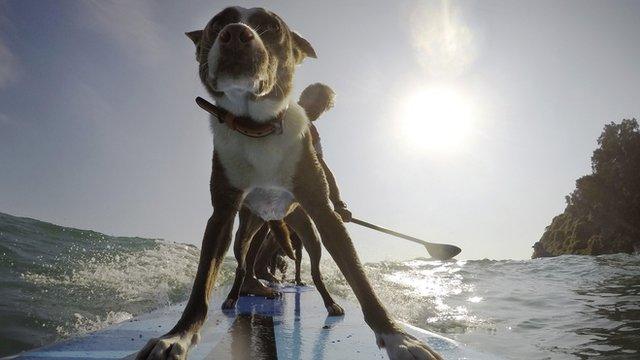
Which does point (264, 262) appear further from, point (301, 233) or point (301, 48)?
point (301, 48)

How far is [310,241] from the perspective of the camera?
11.9 feet

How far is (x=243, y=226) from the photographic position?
13.1ft

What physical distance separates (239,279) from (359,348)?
2210 mm

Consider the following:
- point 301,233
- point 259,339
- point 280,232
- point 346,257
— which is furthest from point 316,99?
point 259,339

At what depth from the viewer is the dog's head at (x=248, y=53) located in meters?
2.16

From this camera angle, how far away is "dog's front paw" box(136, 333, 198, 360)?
1.74 m

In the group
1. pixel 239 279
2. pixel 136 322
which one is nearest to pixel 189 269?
pixel 239 279

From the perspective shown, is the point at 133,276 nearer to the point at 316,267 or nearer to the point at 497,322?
the point at 316,267

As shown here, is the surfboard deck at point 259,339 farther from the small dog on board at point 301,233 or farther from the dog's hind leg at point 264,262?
the dog's hind leg at point 264,262

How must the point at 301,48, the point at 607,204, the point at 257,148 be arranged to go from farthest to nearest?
the point at 607,204, the point at 301,48, the point at 257,148

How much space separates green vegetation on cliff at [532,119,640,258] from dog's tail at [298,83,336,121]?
49.6m

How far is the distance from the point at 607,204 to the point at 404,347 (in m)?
54.8

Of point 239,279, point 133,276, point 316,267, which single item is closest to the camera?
point 316,267

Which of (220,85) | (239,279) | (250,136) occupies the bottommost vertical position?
(239,279)
